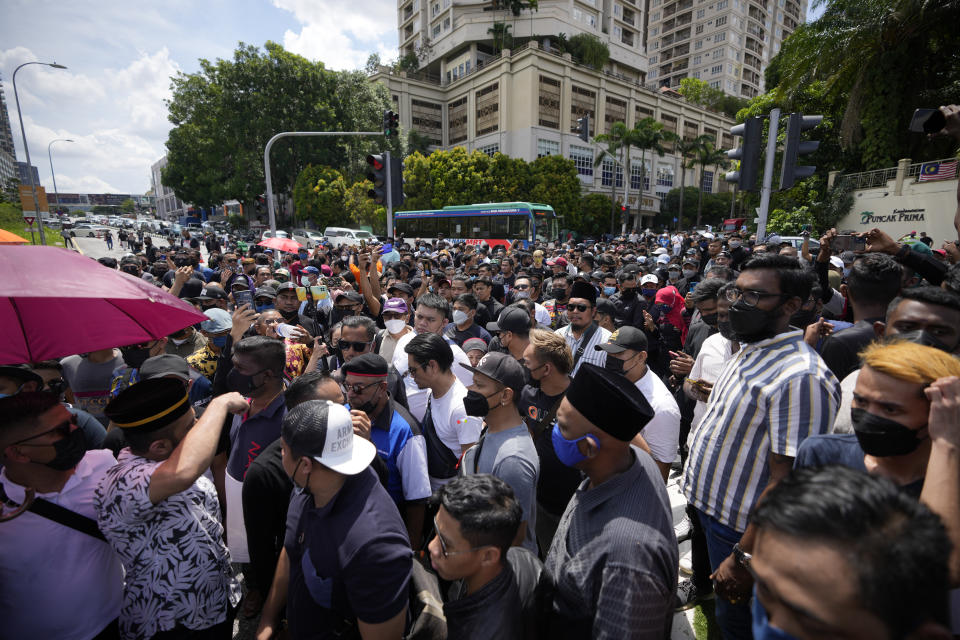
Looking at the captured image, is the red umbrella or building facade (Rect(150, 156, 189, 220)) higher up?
building facade (Rect(150, 156, 189, 220))

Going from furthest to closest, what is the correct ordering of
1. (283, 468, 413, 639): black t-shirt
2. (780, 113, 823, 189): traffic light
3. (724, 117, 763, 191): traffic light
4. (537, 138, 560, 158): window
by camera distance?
(537, 138, 560, 158): window
(724, 117, 763, 191): traffic light
(780, 113, 823, 189): traffic light
(283, 468, 413, 639): black t-shirt

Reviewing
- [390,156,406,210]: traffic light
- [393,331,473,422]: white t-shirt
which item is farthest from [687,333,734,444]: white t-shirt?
[390,156,406,210]: traffic light

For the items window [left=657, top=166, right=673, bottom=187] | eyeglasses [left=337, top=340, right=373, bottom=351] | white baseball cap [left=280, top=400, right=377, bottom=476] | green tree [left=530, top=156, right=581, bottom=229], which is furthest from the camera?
window [left=657, top=166, right=673, bottom=187]

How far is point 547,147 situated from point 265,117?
1057 inches

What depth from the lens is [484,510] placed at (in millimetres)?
1580

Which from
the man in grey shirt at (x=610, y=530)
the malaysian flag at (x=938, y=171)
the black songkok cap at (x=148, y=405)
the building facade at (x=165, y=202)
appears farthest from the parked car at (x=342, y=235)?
the building facade at (x=165, y=202)

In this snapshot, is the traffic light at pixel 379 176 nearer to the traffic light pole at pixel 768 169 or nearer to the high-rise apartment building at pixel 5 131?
the traffic light pole at pixel 768 169

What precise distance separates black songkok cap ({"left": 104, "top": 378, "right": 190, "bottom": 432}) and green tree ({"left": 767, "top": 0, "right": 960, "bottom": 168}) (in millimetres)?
25093

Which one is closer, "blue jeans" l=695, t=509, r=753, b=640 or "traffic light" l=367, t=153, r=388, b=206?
"blue jeans" l=695, t=509, r=753, b=640

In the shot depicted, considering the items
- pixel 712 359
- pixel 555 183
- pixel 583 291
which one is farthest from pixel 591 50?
pixel 712 359

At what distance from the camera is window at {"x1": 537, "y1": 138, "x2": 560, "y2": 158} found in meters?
45.1

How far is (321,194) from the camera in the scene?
3256cm

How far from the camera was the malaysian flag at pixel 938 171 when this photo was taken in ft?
55.7

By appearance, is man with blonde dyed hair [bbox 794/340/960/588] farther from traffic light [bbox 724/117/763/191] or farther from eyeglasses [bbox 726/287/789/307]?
traffic light [bbox 724/117/763/191]
